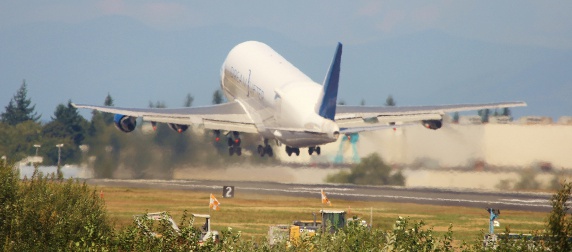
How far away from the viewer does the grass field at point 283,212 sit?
75.3 m

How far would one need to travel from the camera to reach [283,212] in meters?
83.8

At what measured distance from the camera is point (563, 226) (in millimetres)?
35688

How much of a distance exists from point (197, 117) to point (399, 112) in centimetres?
1673

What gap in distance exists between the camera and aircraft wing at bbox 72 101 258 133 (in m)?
100

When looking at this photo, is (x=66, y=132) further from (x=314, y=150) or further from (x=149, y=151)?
(x=314, y=150)

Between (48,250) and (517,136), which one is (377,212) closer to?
(517,136)

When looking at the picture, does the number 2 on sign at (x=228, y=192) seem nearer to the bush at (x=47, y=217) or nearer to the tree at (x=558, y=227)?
the bush at (x=47, y=217)

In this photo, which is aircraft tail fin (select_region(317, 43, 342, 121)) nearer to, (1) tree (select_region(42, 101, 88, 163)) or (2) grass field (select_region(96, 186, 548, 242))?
(2) grass field (select_region(96, 186, 548, 242))

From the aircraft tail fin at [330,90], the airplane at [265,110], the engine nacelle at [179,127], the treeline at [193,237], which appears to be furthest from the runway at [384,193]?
the treeline at [193,237]

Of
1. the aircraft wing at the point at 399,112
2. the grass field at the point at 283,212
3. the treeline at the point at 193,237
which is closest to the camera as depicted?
the treeline at the point at 193,237

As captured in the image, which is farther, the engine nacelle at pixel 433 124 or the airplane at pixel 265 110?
the engine nacelle at pixel 433 124

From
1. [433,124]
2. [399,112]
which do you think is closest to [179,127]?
[399,112]

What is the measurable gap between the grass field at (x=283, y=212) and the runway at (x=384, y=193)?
11.7 ft

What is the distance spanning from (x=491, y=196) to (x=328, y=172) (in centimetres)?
1419
